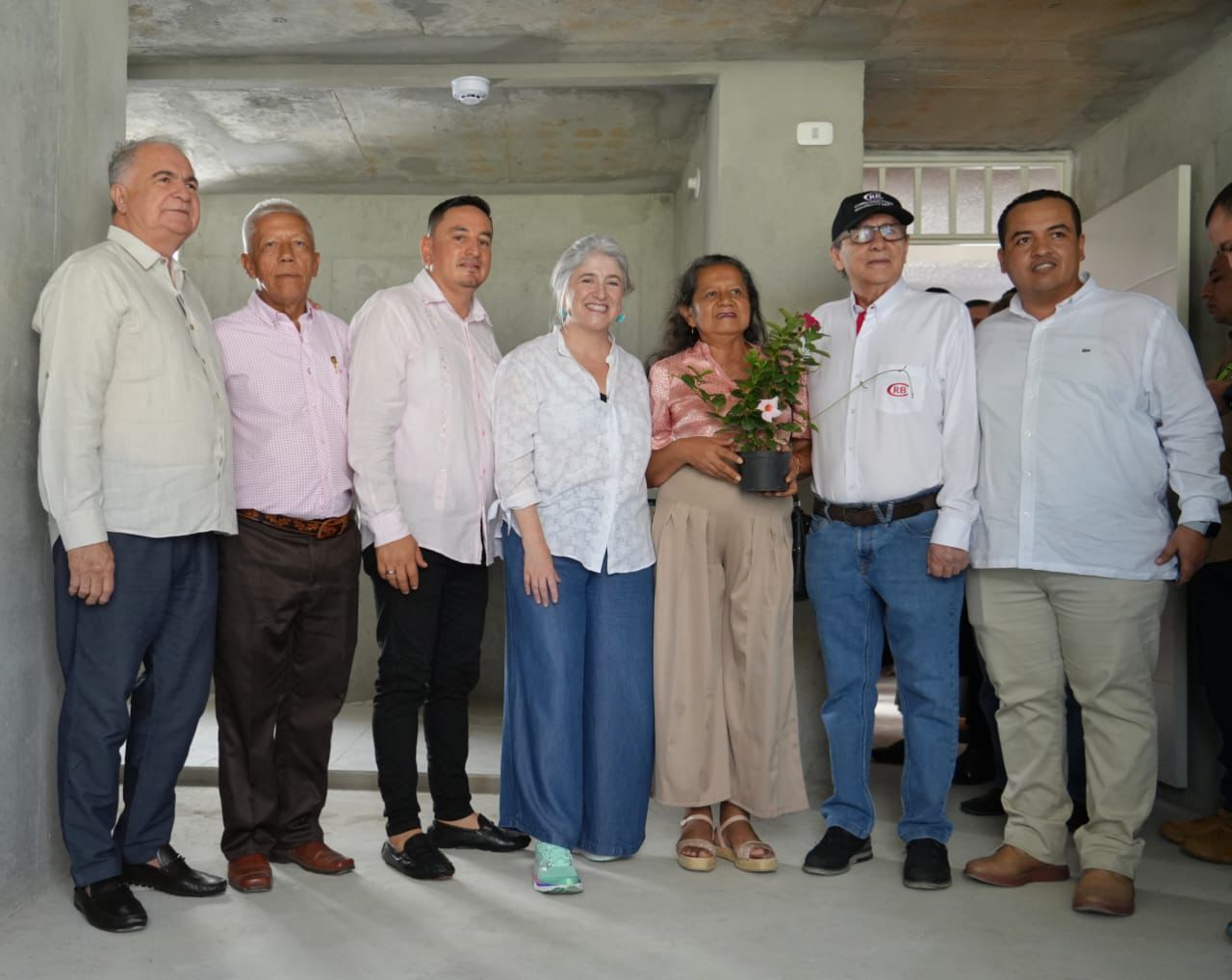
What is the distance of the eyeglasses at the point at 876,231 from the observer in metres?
3.38

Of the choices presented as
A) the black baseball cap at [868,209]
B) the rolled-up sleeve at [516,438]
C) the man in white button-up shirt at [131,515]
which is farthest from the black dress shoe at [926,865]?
the man in white button-up shirt at [131,515]

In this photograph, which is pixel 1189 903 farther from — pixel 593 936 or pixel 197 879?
pixel 197 879

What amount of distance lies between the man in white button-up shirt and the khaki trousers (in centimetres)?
215

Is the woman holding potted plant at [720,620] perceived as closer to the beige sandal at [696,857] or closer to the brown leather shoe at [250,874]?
the beige sandal at [696,857]

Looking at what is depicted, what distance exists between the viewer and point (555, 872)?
3168mm

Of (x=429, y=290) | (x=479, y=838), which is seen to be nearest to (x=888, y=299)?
(x=429, y=290)

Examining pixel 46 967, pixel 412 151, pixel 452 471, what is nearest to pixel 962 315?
pixel 452 471

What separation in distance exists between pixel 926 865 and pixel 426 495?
5.64 ft

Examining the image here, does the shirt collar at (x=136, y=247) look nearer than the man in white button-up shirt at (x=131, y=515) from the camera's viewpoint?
No

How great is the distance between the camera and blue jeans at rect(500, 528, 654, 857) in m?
3.29

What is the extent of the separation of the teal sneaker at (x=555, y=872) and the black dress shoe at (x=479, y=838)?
1.11 feet

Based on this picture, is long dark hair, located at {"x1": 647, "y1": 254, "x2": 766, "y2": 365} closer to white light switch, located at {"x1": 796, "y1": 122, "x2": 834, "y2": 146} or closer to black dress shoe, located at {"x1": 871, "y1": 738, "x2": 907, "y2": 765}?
white light switch, located at {"x1": 796, "y1": 122, "x2": 834, "y2": 146}

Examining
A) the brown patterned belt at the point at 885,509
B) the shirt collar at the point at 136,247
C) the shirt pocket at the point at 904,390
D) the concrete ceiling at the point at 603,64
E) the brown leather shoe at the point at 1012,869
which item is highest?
the concrete ceiling at the point at 603,64

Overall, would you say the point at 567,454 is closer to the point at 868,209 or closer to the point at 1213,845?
the point at 868,209
